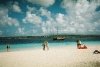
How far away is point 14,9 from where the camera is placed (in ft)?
17.0

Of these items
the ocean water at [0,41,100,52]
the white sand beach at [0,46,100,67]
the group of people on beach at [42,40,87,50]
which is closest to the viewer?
the white sand beach at [0,46,100,67]

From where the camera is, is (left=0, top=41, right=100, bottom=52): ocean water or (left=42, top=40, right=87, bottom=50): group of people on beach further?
(left=0, top=41, right=100, bottom=52): ocean water

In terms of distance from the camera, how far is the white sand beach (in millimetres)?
5023

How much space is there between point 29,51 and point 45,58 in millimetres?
523

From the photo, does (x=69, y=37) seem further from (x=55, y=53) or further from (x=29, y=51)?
(x=29, y=51)

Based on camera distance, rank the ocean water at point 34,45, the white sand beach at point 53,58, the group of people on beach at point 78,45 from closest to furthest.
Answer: the white sand beach at point 53,58
the group of people on beach at point 78,45
the ocean water at point 34,45

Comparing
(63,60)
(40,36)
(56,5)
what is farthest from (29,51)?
(56,5)

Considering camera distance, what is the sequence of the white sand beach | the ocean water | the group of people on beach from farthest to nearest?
the ocean water → the group of people on beach → the white sand beach

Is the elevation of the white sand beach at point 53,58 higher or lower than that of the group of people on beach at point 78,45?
lower

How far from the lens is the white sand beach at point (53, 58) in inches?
198

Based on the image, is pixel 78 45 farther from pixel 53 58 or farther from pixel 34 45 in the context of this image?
pixel 34 45

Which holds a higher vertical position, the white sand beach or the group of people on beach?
the group of people on beach

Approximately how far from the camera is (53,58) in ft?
17.3

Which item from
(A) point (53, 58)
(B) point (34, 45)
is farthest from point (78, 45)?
(B) point (34, 45)
